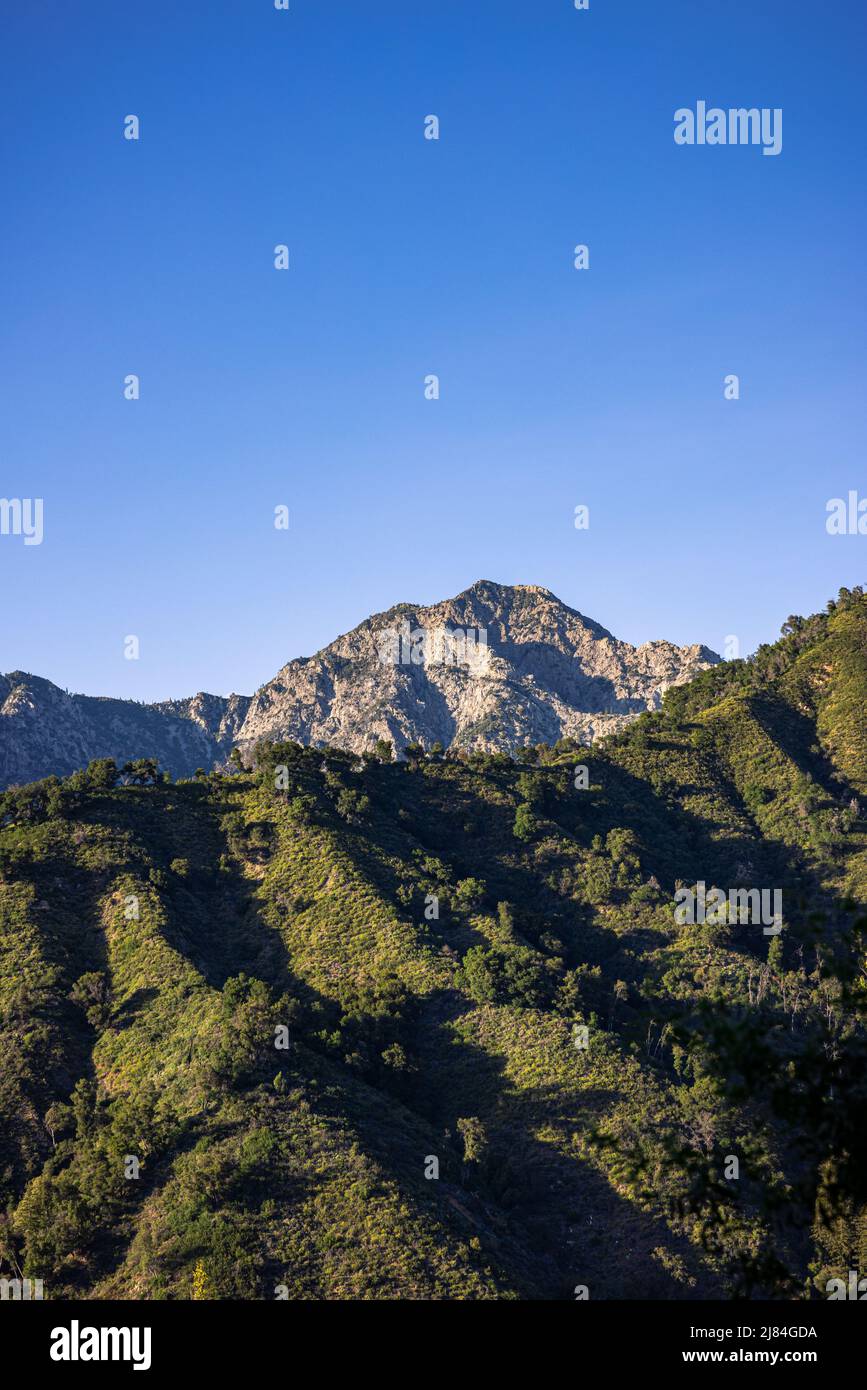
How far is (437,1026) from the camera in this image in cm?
Answer: 6706

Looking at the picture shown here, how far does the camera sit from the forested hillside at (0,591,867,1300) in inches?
1650

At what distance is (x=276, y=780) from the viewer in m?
97.2

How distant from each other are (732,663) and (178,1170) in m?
119

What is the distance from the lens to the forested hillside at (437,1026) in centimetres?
4191

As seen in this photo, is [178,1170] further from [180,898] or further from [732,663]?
[732,663]

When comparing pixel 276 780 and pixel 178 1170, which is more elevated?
pixel 276 780

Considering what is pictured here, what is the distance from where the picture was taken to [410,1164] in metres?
51.8

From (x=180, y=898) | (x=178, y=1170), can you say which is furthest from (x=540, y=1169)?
(x=180, y=898)

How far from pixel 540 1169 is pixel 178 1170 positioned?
1886cm
